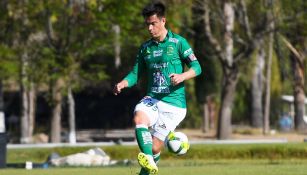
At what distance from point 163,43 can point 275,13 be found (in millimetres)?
30818

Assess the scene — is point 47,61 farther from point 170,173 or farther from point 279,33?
point 170,173

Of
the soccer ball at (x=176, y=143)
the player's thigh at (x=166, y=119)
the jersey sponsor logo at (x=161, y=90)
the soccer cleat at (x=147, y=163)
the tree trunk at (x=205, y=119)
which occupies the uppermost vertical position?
the jersey sponsor logo at (x=161, y=90)

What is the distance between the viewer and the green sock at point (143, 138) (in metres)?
13.9

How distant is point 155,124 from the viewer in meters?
14.3

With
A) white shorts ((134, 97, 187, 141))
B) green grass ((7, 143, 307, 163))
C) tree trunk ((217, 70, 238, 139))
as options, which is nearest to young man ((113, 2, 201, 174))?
white shorts ((134, 97, 187, 141))

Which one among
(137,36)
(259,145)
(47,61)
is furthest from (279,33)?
(259,145)

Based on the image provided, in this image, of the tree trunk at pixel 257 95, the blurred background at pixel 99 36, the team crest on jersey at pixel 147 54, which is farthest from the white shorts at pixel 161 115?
the tree trunk at pixel 257 95

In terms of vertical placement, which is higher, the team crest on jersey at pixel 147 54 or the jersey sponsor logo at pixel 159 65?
the team crest on jersey at pixel 147 54

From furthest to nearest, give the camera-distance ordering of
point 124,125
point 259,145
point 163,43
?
1. point 124,125
2. point 259,145
3. point 163,43

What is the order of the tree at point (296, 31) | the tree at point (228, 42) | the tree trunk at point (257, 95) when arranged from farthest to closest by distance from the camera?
the tree trunk at point (257, 95) → the tree at point (228, 42) → the tree at point (296, 31)

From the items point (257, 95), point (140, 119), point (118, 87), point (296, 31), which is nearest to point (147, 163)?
point (140, 119)

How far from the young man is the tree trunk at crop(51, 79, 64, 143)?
31.2m

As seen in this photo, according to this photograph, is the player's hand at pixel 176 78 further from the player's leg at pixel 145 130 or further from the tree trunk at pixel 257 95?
the tree trunk at pixel 257 95

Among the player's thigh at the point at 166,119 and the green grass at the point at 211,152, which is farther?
the green grass at the point at 211,152
